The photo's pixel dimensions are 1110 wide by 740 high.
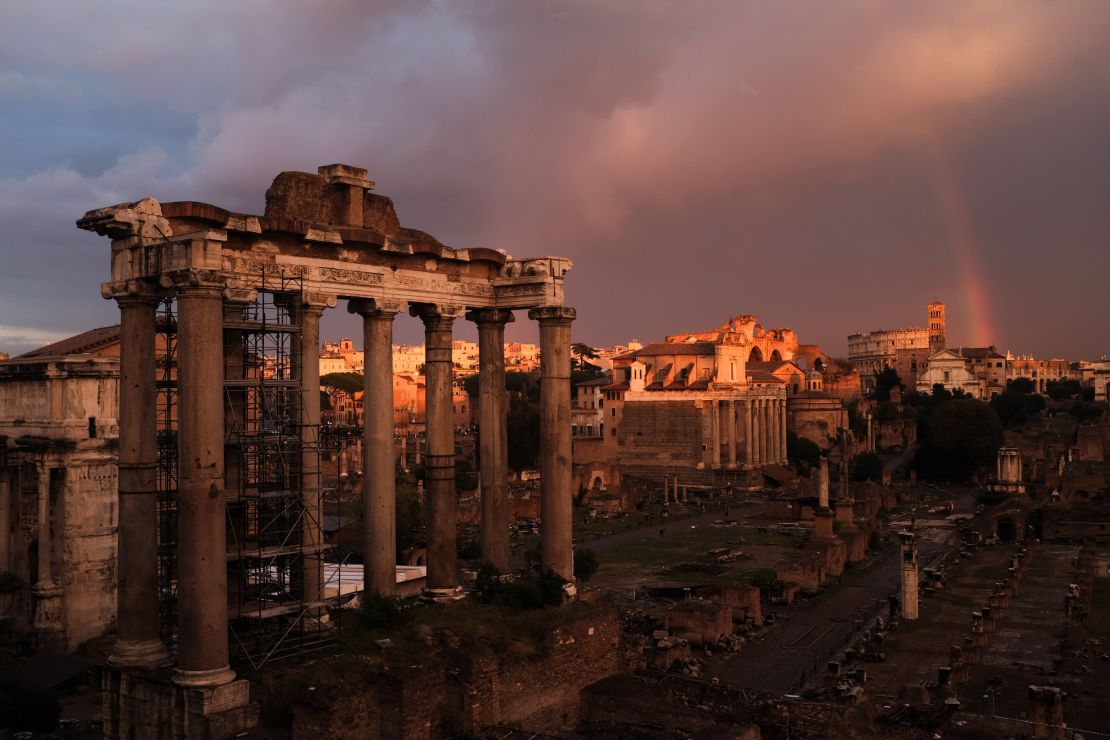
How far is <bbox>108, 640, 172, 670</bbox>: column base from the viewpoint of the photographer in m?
12.6

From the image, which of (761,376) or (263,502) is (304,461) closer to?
(263,502)

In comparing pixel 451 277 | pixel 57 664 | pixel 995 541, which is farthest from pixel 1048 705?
pixel 995 541

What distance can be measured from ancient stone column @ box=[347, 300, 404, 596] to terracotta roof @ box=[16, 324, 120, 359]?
18.9 m

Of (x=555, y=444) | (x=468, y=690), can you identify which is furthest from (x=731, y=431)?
(x=468, y=690)

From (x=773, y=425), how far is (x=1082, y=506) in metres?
37.1

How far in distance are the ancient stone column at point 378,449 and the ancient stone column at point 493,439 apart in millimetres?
2239

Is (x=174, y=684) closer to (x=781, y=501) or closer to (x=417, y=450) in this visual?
(x=781, y=501)

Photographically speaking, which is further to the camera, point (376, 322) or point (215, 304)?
point (376, 322)

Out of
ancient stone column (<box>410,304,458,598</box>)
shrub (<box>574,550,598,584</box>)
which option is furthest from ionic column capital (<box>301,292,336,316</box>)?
shrub (<box>574,550,598,584</box>)

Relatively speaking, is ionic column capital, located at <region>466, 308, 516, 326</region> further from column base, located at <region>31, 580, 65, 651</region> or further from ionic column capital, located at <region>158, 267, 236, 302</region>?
column base, located at <region>31, 580, 65, 651</region>

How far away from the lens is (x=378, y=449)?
15.1 meters

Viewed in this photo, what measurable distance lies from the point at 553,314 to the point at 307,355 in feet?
13.9

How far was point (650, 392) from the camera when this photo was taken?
86812 millimetres

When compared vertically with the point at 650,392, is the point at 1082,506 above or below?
below
